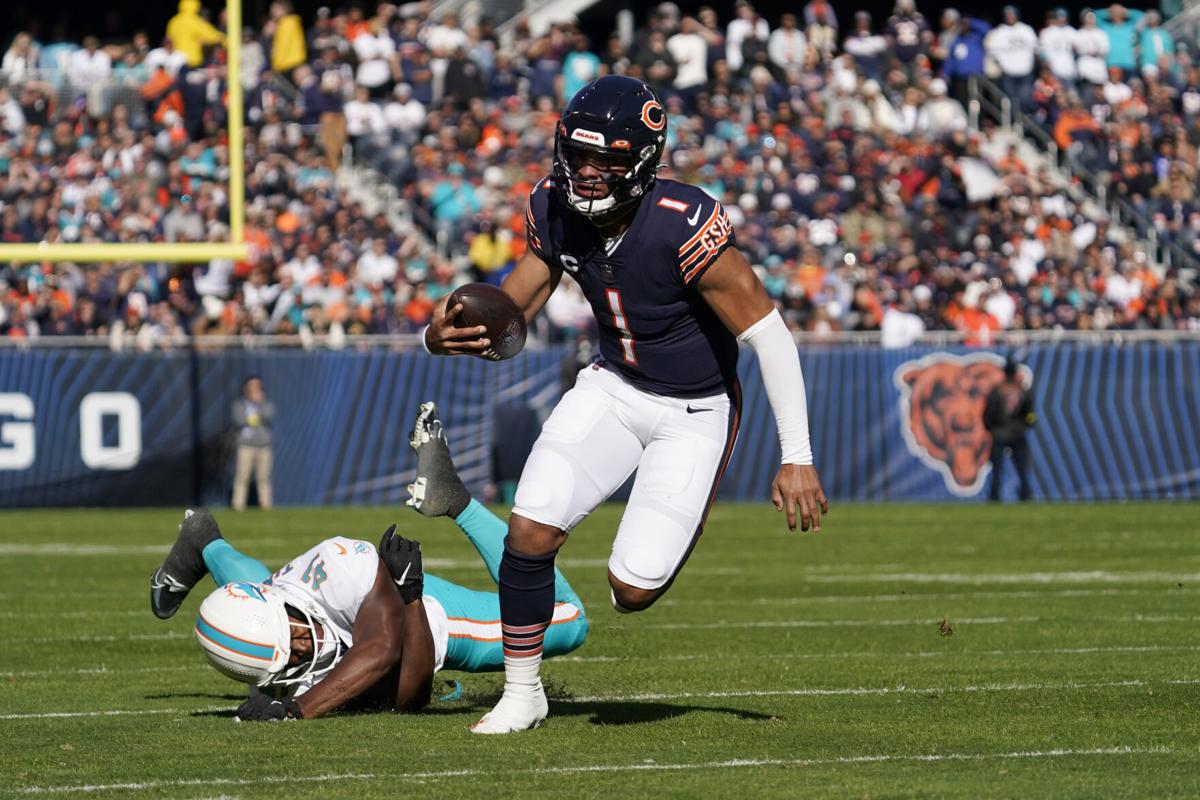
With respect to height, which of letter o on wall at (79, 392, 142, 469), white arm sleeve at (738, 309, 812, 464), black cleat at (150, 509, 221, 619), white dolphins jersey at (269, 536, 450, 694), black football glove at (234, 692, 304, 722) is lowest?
letter o on wall at (79, 392, 142, 469)

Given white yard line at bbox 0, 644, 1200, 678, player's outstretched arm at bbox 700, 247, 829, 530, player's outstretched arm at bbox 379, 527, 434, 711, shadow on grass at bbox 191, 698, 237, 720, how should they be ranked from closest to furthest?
player's outstretched arm at bbox 700, 247, 829, 530 < player's outstretched arm at bbox 379, 527, 434, 711 < shadow on grass at bbox 191, 698, 237, 720 < white yard line at bbox 0, 644, 1200, 678

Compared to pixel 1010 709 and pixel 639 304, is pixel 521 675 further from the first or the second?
pixel 1010 709

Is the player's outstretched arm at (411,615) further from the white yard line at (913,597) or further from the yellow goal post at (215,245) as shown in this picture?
the yellow goal post at (215,245)

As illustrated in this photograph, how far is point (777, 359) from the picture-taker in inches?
241

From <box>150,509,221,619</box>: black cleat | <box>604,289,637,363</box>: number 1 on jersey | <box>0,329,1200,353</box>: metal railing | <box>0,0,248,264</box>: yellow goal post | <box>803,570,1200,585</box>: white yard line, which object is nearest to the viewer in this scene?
<box>604,289,637,363</box>: number 1 on jersey

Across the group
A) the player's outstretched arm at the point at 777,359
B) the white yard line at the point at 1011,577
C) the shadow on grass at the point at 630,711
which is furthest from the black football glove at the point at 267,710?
the white yard line at the point at 1011,577

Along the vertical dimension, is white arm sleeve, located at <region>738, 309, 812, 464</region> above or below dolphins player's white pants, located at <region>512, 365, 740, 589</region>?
above

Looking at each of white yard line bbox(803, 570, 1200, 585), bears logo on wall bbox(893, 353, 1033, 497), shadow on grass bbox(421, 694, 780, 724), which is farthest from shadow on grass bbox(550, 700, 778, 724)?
bears logo on wall bbox(893, 353, 1033, 497)

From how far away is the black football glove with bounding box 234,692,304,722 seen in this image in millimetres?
6332

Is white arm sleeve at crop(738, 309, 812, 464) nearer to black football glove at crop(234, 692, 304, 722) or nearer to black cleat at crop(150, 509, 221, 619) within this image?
black football glove at crop(234, 692, 304, 722)

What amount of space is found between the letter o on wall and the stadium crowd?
2.45 ft

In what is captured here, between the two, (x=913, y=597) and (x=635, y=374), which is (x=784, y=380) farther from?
(x=913, y=597)

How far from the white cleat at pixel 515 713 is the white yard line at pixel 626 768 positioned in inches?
27.3

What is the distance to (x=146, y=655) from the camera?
8742 millimetres
